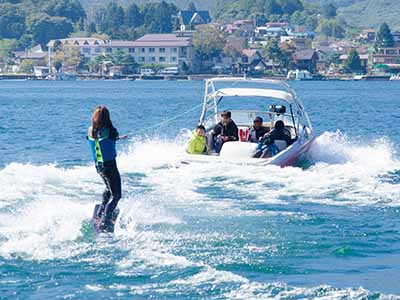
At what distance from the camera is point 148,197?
2033 cm

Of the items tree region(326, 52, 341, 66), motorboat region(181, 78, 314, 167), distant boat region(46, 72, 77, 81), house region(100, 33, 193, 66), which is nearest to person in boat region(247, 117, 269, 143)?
motorboat region(181, 78, 314, 167)

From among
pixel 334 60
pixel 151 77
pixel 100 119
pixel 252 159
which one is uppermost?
pixel 100 119

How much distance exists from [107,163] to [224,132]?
1017cm

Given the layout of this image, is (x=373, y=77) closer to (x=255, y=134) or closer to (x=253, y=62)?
(x=253, y=62)

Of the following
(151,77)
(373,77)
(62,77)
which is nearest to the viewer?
(151,77)

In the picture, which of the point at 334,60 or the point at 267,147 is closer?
the point at 267,147

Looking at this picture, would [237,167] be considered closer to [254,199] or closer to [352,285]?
[254,199]

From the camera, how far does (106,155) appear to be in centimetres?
1608

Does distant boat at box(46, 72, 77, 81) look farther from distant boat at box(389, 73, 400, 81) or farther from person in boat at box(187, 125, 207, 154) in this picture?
person in boat at box(187, 125, 207, 154)

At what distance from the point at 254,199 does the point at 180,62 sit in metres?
159

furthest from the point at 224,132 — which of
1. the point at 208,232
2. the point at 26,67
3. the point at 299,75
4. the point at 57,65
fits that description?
the point at 26,67

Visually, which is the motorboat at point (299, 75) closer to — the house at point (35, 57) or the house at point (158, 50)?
the house at point (158, 50)

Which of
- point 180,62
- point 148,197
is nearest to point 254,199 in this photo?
point 148,197

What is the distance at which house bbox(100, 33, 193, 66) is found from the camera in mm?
180625
